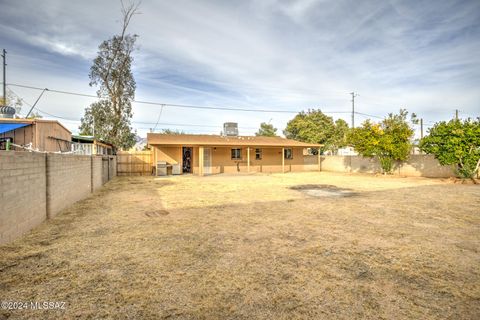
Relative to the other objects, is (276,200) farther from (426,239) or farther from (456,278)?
(456,278)

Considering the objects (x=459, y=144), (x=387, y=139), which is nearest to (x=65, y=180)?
(x=459, y=144)

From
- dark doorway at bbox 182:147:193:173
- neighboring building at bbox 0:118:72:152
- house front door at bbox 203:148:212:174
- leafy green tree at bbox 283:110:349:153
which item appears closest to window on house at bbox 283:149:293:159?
house front door at bbox 203:148:212:174

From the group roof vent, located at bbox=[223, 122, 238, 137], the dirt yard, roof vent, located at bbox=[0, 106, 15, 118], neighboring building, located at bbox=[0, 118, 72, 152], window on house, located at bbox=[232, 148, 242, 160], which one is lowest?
the dirt yard

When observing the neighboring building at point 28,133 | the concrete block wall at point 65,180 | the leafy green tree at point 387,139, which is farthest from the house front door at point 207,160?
the leafy green tree at point 387,139

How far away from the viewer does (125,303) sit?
249cm

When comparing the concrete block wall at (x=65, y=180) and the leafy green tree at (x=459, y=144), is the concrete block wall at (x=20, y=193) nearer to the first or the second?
the concrete block wall at (x=65, y=180)

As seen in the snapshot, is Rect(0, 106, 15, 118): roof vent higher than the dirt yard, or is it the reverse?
Rect(0, 106, 15, 118): roof vent

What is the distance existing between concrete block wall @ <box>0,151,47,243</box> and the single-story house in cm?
1324

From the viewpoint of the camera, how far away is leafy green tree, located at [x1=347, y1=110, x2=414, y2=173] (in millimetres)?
18703

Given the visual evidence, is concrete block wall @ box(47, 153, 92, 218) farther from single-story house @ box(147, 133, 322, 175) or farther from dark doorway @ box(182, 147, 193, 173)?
dark doorway @ box(182, 147, 193, 173)

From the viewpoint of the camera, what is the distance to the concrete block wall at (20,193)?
4.03 metres

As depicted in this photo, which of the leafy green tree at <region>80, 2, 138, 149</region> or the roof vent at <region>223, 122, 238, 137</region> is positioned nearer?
the leafy green tree at <region>80, 2, 138, 149</region>

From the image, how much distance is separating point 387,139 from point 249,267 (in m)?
19.6

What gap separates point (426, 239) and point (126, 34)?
32.0 m
